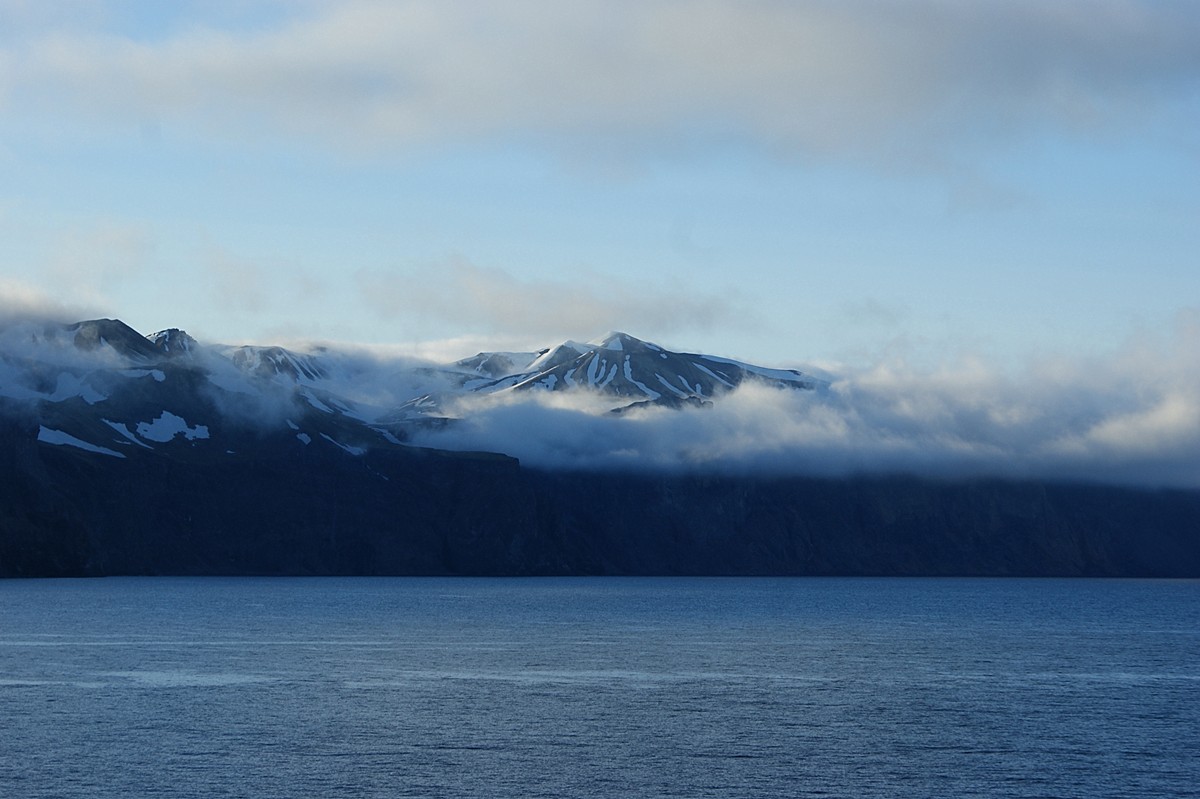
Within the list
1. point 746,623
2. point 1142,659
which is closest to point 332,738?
point 1142,659

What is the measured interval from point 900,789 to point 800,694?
101ft

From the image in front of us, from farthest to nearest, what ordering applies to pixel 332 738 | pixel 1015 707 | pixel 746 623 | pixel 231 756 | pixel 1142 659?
pixel 746 623 → pixel 1142 659 → pixel 1015 707 → pixel 332 738 → pixel 231 756

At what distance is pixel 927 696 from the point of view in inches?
3686

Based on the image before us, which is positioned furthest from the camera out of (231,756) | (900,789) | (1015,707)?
(1015,707)

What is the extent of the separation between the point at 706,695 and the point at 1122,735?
2499cm

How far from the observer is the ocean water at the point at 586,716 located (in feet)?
208

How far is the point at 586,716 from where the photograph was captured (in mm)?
81688

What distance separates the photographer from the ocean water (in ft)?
208

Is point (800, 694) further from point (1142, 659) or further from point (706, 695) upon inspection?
point (1142, 659)

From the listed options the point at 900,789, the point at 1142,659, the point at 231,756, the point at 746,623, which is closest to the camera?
the point at 900,789

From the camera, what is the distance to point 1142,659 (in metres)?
125

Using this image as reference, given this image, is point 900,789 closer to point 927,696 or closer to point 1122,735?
point 1122,735

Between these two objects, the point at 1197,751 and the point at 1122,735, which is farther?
the point at 1122,735

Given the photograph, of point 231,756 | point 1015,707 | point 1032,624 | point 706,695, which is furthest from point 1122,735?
point 1032,624
